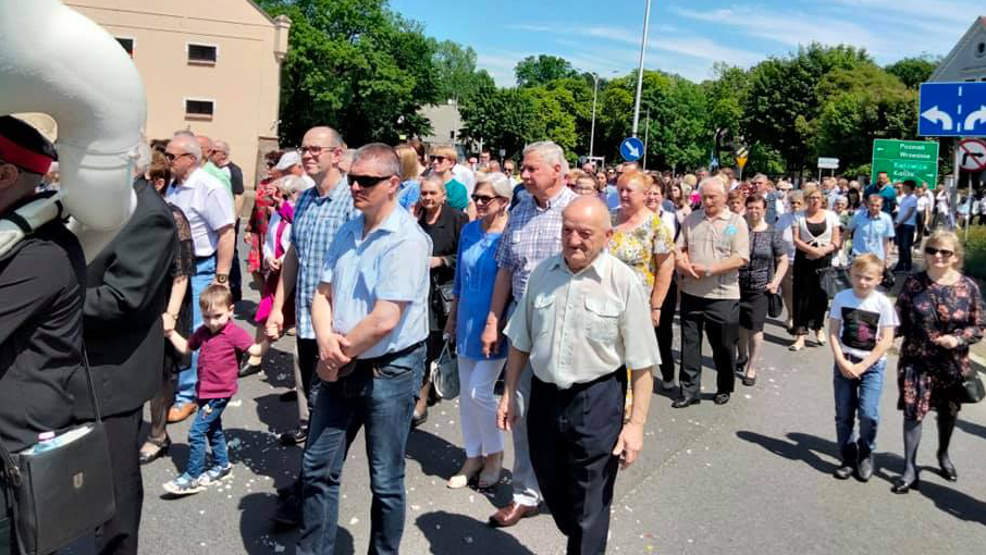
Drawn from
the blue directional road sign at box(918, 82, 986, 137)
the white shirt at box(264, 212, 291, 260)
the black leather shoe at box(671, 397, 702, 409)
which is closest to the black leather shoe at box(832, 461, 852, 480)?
the black leather shoe at box(671, 397, 702, 409)

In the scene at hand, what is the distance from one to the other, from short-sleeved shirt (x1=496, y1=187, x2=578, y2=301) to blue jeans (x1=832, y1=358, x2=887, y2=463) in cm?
244

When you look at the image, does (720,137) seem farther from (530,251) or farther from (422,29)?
(422,29)

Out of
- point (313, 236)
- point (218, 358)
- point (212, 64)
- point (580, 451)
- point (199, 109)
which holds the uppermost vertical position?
point (212, 64)

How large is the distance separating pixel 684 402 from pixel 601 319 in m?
3.74

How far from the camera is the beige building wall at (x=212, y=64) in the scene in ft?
132

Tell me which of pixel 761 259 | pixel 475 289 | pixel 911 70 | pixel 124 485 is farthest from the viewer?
pixel 911 70

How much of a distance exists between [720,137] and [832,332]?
907 inches

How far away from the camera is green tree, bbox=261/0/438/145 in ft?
177

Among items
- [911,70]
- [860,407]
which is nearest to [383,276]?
[860,407]

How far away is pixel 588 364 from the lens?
11.2ft

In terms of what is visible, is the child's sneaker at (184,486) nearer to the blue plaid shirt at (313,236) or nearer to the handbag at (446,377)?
the blue plaid shirt at (313,236)

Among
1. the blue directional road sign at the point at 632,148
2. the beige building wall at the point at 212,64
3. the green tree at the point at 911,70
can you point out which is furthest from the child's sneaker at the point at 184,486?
the green tree at the point at 911,70

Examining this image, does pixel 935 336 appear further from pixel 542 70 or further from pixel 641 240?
pixel 542 70

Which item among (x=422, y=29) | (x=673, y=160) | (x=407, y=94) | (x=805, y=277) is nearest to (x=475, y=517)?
(x=805, y=277)
